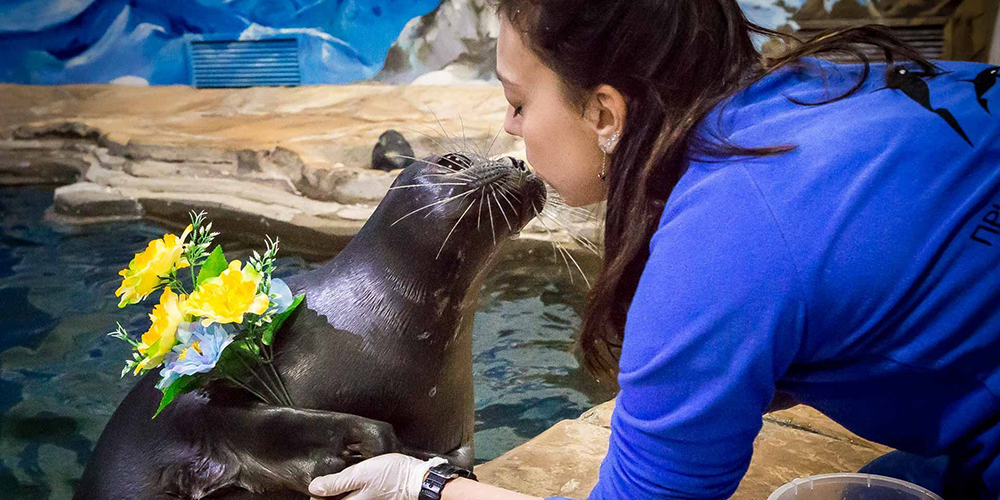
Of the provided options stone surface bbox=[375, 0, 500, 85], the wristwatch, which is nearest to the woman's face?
the wristwatch

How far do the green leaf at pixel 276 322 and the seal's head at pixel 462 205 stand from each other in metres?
0.28

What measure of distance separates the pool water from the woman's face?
2.01 meters

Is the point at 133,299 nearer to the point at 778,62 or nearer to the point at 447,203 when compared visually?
the point at 447,203

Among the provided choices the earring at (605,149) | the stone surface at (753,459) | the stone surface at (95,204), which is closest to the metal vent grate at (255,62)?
the stone surface at (95,204)

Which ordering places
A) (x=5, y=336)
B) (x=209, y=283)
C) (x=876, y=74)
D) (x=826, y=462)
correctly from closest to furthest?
(x=876, y=74) < (x=209, y=283) < (x=826, y=462) < (x=5, y=336)

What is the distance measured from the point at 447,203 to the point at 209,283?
0.58 m

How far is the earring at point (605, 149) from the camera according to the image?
1.44 metres

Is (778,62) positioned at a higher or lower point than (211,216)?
higher

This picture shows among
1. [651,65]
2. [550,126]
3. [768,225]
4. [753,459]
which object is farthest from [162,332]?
[753,459]

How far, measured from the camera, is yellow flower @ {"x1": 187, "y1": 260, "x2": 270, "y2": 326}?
1842 millimetres

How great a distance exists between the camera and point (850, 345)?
1.26 meters

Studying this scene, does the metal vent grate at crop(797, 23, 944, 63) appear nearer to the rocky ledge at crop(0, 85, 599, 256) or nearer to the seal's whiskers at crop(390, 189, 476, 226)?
the rocky ledge at crop(0, 85, 599, 256)

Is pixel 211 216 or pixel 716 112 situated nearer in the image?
pixel 716 112

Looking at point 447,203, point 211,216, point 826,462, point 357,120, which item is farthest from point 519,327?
point 357,120
